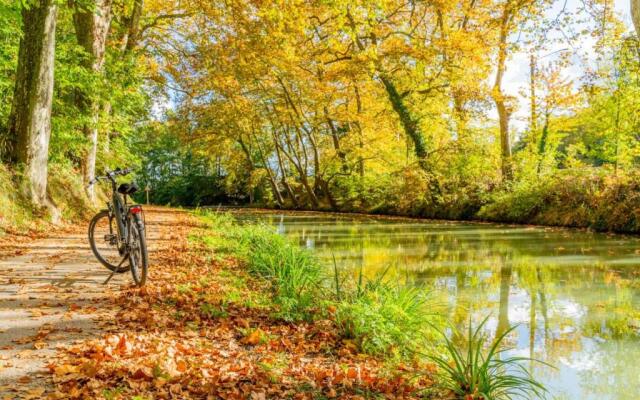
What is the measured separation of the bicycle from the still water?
347 cm

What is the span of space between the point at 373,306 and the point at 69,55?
37.9 feet

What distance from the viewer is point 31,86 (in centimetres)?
1010

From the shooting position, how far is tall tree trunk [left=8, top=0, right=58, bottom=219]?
32.9ft

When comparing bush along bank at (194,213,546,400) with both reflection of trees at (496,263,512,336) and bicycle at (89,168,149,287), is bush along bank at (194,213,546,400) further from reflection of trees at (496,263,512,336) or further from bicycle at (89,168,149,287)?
bicycle at (89,168,149,287)

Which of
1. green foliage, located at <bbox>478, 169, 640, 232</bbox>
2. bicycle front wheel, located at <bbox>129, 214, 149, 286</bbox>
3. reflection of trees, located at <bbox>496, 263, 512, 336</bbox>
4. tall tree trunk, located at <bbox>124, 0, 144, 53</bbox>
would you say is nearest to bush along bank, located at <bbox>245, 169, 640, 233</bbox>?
green foliage, located at <bbox>478, 169, 640, 232</bbox>

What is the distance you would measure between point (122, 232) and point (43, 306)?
1.28m

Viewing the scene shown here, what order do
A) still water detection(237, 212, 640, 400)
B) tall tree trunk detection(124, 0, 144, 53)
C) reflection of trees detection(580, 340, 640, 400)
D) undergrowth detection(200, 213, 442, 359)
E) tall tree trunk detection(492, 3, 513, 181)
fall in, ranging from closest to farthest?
reflection of trees detection(580, 340, 640, 400), still water detection(237, 212, 640, 400), undergrowth detection(200, 213, 442, 359), tall tree trunk detection(124, 0, 144, 53), tall tree trunk detection(492, 3, 513, 181)

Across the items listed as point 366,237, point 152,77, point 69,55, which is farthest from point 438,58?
point 69,55

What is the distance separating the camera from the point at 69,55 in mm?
12906

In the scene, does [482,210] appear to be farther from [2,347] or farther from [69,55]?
[2,347]

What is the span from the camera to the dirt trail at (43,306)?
9.95 feet

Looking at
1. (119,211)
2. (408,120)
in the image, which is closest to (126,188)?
(119,211)

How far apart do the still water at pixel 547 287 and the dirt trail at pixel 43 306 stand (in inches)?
139

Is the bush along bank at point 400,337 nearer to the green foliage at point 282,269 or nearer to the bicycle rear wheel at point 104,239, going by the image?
the green foliage at point 282,269
